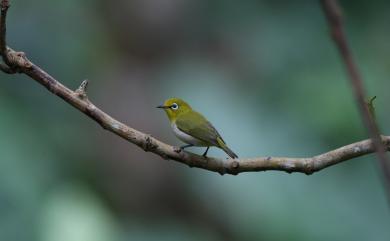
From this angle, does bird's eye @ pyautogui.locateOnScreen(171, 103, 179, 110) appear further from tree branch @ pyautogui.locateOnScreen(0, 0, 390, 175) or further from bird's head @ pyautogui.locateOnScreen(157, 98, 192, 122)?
tree branch @ pyautogui.locateOnScreen(0, 0, 390, 175)

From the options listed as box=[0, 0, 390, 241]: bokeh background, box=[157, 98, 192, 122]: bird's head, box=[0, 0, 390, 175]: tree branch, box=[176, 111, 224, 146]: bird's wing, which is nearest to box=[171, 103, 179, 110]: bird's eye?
box=[157, 98, 192, 122]: bird's head

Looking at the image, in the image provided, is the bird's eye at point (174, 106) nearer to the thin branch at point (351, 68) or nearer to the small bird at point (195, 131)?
the small bird at point (195, 131)

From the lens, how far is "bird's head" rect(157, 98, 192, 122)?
263 cm

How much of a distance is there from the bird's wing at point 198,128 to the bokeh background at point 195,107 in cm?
269

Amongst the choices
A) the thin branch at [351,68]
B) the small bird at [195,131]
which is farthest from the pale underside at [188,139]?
the thin branch at [351,68]

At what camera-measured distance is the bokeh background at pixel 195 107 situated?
5508 mm

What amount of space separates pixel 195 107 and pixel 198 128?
13.0ft

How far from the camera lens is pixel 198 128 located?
98.1 inches

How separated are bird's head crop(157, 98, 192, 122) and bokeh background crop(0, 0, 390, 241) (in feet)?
8.38


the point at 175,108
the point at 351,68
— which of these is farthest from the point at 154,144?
the point at 351,68

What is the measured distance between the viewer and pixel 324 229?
548 centimetres

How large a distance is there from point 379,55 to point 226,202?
265 centimetres

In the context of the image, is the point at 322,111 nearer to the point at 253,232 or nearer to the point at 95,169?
the point at 253,232

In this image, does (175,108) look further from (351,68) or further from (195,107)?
(195,107)
